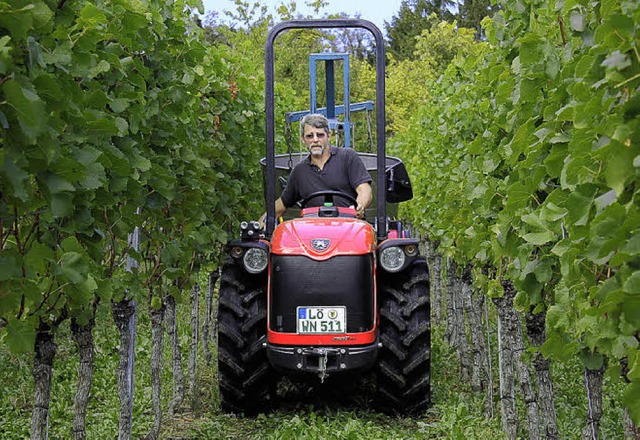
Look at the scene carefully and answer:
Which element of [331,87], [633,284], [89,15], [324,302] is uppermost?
[331,87]

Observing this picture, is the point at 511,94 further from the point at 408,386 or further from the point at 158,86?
the point at 408,386

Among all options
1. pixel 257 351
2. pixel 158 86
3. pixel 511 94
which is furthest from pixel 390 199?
pixel 511 94

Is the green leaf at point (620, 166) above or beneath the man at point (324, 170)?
beneath

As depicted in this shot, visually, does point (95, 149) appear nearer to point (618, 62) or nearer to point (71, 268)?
point (71, 268)

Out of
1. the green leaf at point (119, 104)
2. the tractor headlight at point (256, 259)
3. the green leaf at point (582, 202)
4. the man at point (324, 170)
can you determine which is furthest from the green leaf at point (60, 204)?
the man at point (324, 170)

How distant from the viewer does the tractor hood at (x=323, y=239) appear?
6.22 m

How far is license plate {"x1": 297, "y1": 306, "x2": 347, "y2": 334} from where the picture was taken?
614 cm

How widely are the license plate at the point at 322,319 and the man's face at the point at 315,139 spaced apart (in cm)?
126

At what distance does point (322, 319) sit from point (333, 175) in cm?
120

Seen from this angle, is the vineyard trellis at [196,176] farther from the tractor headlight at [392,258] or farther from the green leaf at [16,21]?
the tractor headlight at [392,258]

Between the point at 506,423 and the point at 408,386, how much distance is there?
831mm

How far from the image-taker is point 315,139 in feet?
22.3

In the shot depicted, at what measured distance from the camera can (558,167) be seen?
3086 millimetres

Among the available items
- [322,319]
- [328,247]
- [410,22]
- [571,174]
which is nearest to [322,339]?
[322,319]
